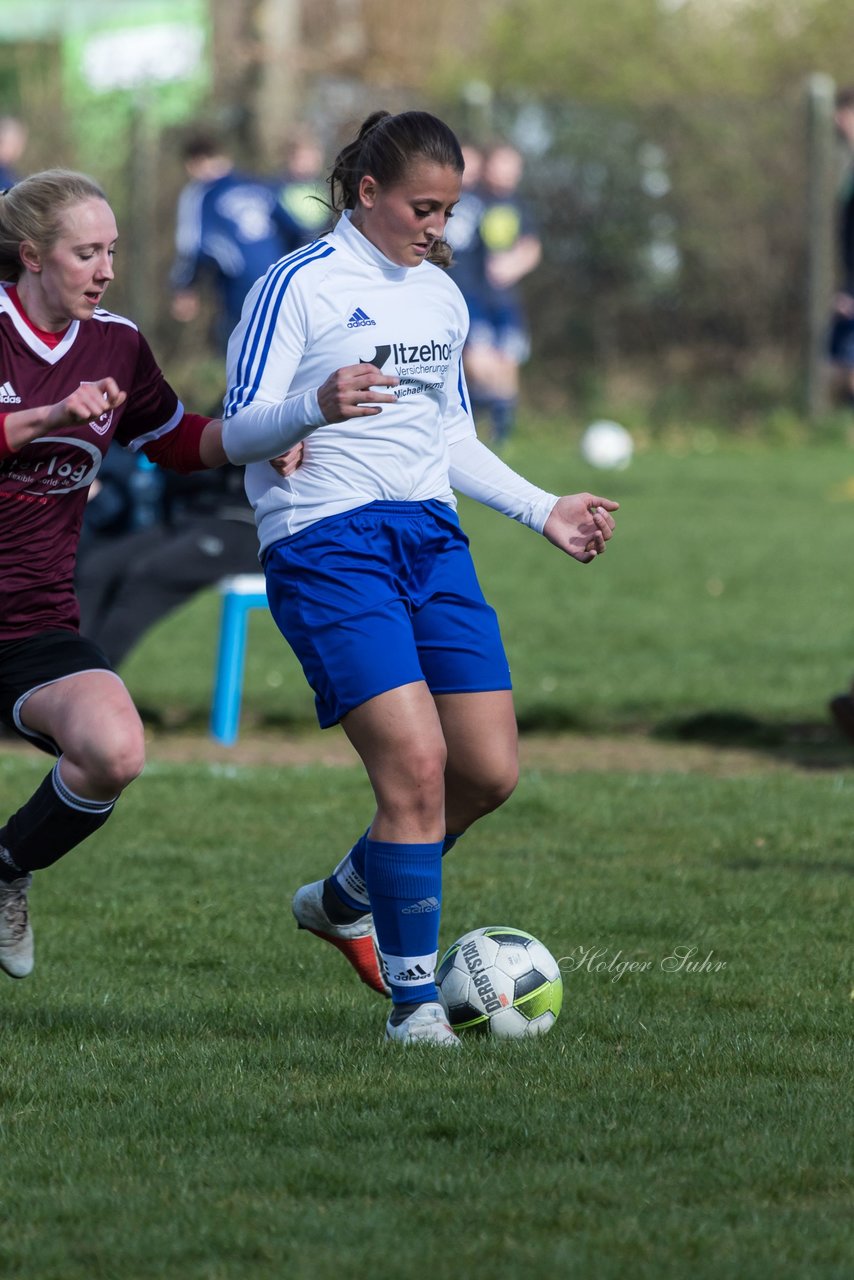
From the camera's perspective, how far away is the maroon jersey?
4.56 meters

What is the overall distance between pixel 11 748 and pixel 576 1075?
211 inches

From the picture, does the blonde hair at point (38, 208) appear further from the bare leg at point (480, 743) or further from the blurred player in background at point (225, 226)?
the blurred player in background at point (225, 226)

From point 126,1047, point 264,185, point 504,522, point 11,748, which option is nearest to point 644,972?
point 126,1047

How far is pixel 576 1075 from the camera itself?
160 inches

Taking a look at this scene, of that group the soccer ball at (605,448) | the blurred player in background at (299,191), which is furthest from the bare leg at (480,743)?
the soccer ball at (605,448)

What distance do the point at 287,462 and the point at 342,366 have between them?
9.6 inches

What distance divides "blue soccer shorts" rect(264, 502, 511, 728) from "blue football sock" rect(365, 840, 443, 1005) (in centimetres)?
34

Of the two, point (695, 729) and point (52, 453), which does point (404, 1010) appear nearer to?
point (52, 453)

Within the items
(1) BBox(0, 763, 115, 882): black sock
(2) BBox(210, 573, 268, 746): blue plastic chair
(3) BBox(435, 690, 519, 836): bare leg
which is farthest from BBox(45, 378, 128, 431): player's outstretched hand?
(2) BBox(210, 573, 268, 746): blue plastic chair

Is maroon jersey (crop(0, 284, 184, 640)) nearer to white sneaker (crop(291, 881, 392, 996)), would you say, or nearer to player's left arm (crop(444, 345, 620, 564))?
player's left arm (crop(444, 345, 620, 564))

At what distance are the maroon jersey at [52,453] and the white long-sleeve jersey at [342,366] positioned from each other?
378 millimetres

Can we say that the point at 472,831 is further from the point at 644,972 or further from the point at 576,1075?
the point at 576,1075

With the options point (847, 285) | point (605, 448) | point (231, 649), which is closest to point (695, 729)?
point (231, 649)

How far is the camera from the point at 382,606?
4.39 metres
